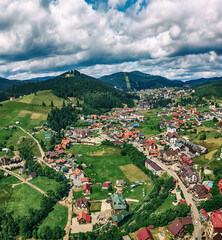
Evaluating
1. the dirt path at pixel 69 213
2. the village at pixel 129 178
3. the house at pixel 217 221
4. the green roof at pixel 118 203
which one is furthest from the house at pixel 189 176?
the dirt path at pixel 69 213

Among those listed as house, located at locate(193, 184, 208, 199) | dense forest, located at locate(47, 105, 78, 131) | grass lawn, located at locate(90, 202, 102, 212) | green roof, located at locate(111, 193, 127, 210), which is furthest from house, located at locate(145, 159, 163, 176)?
dense forest, located at locate(47, 105, 78, 131)

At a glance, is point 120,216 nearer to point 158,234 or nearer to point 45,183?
point 158,234

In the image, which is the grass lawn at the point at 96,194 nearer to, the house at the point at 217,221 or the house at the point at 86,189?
the house at the point at 86,189

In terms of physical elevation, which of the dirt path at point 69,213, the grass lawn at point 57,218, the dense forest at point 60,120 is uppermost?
the dense forest at point 60,120

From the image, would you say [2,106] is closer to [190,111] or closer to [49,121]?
[49,121]

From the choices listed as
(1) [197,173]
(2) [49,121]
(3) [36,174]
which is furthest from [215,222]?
(2) [49,121]

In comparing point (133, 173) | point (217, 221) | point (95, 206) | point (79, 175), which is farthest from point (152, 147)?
point (217, 221)
